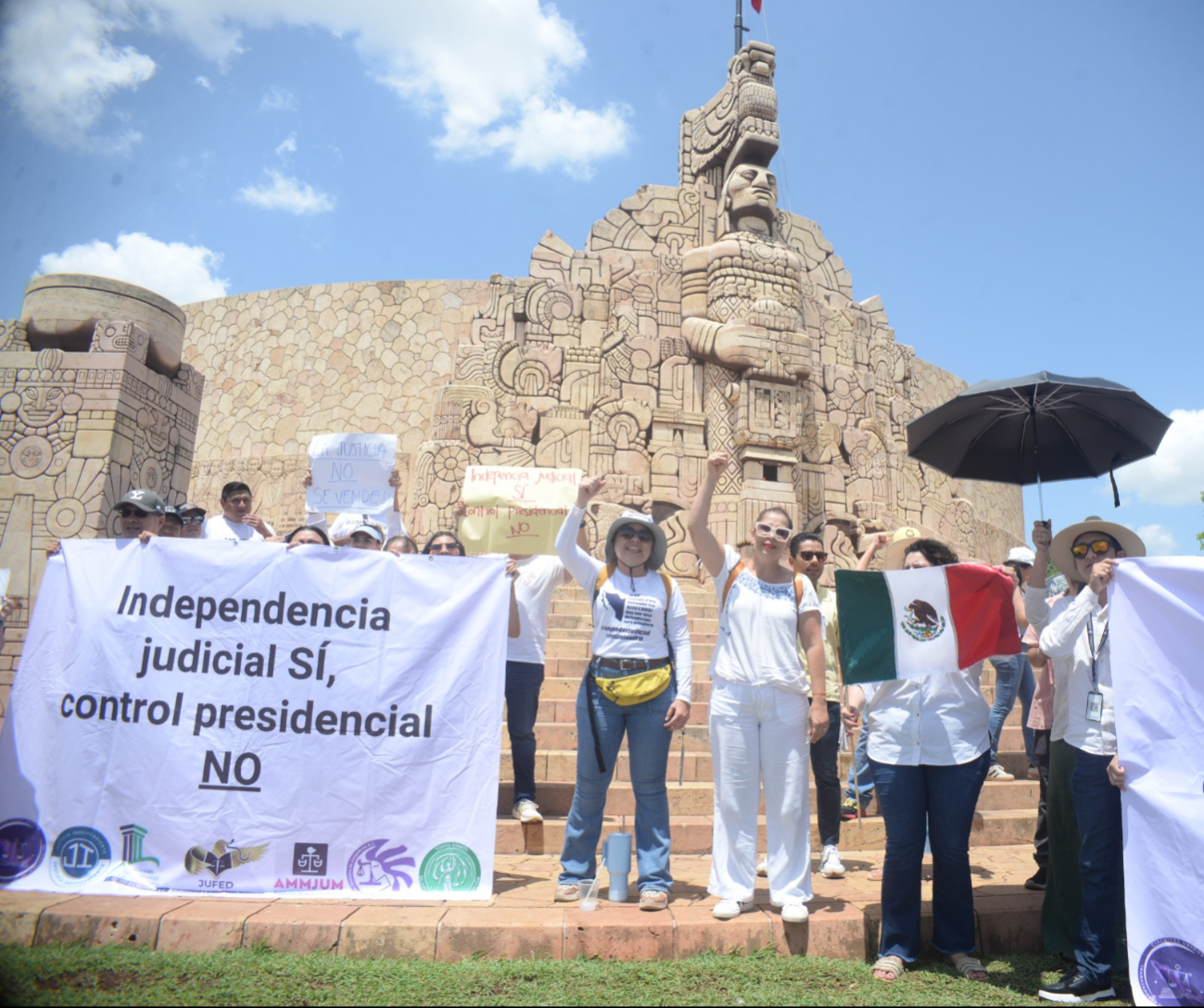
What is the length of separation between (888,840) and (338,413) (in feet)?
50.3

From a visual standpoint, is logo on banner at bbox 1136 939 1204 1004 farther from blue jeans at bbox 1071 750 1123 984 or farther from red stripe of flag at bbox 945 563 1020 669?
red stripe of flag at bbox 945 563 1020 669

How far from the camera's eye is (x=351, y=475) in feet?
22.0

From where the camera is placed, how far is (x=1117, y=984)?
10.5 ft

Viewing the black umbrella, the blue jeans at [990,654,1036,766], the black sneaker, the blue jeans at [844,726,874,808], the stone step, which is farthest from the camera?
the blue jeans at [990,654,1036,766]

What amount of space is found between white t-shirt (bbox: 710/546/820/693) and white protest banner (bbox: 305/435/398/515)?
3639 millimetres

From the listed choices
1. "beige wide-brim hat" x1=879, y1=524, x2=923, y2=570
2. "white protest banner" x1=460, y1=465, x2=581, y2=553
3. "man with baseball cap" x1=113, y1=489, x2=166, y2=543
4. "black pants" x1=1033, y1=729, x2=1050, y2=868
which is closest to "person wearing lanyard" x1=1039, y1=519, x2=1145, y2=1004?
"black pants" x1=1033, y1=729, x2=1050, y2=868

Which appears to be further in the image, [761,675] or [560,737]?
[560,737]

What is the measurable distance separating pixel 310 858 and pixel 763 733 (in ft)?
6.49

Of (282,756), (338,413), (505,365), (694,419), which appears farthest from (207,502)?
Answer: (282,756)

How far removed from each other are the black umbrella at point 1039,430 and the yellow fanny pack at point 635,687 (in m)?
1.86

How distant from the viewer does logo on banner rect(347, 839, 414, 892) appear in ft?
11.7

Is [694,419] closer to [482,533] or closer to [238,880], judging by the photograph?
[482,533]

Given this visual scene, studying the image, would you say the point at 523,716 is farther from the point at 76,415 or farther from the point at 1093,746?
the point at 76,415

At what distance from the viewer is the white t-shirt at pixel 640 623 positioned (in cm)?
373
